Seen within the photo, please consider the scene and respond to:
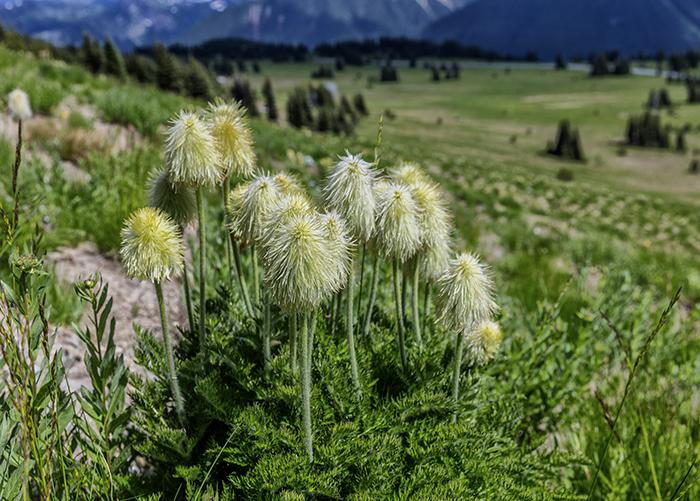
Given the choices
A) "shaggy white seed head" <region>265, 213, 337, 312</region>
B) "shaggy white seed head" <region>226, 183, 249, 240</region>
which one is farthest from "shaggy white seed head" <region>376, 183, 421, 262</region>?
"shaggy white seed head" <region>226, 183, 249, 240</region>

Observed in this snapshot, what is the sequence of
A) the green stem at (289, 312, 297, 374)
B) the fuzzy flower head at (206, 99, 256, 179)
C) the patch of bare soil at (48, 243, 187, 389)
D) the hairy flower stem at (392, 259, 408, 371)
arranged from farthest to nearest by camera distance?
the patch of bare soil at (48, 243, 187, 389), the hairy flower stem at (392, 259, 408, 371), the fuzzy flower head at (206, 99, 256, 179), the green stem at (289, 312, 297, 374)

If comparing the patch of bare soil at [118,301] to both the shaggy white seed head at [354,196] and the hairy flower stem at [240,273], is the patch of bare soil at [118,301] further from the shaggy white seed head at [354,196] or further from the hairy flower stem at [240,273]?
the shaggy white seed head at [354,196]

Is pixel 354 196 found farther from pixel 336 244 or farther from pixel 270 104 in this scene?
pixel 270 104

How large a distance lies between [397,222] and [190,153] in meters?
1.04

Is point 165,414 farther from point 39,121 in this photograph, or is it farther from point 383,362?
point 39,121

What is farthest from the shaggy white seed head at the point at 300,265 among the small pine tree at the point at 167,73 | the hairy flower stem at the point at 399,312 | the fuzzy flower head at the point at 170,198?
the small pine tree at the point at 167,73

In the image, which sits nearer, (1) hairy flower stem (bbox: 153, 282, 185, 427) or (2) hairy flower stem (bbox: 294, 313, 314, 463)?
(2) hairy flower stem (bbox: 294, 313, 314, 463)

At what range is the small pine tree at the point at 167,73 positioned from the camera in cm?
6769

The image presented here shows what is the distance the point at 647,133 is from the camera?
14238cm

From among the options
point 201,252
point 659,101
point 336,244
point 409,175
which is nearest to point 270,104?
point 409,175

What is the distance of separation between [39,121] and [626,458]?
1051 centimetres

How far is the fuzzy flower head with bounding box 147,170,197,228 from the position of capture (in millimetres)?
3029

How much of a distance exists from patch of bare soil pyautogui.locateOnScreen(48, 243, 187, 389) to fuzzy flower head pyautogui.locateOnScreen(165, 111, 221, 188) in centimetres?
201

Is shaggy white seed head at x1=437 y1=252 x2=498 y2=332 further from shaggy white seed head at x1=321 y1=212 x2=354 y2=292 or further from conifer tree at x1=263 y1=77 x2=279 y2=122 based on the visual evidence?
conifer tree at x1=263 y1=77 x2=279 y2=122
